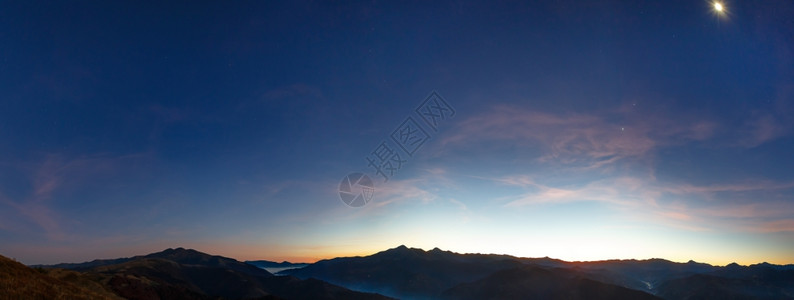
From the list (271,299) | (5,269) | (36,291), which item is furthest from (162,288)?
(36,291)

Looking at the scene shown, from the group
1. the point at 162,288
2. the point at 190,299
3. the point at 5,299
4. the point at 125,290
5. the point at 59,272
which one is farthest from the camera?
the point at 190,299

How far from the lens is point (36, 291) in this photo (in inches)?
1224

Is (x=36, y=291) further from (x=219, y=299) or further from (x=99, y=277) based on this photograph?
(x=219, y=299)

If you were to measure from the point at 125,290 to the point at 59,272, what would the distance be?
23898mm

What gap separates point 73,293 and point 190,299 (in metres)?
115

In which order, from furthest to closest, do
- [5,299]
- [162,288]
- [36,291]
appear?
1. [162,288]
2. [36,291]
3. [5,299]

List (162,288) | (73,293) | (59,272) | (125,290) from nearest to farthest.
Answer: (73,293), (59,272), (125,290), (162,288)

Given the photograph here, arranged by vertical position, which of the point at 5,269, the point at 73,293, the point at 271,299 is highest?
the point at 5,269

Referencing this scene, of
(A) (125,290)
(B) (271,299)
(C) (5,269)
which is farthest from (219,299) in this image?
(C) (5,269)

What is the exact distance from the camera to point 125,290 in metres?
78.5

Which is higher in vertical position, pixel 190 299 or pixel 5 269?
pixel 5 269

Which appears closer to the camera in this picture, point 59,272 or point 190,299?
point 59,272

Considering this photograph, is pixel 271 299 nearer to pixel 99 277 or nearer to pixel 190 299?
pixel 190 299

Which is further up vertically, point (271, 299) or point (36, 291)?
point (36, 291)
